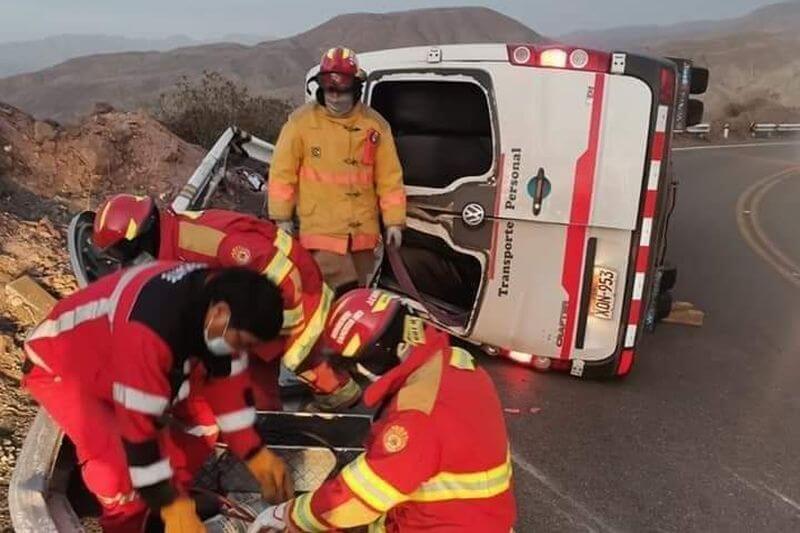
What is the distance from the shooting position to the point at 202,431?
339 centimetres

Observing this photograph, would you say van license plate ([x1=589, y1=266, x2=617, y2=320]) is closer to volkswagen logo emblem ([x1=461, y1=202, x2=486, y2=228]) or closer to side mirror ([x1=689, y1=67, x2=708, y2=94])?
volkswagen logo emblem ([x1=461, y1=202, x2=486, y2=228])

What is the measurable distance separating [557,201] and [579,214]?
140 mm

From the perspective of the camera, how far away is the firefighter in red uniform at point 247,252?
357cm

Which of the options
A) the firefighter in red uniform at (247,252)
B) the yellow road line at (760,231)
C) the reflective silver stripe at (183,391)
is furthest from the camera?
the yellow road line at (760,231)

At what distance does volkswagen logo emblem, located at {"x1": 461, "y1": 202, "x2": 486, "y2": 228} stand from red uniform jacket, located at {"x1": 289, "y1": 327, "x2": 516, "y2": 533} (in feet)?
7.55

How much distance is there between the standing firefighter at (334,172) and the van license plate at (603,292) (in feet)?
4.27

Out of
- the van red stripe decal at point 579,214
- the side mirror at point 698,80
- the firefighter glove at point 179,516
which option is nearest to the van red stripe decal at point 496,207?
the van red stripe decal at point 579,214

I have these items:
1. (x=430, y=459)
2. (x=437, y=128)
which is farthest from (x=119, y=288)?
(x=437, y=128)

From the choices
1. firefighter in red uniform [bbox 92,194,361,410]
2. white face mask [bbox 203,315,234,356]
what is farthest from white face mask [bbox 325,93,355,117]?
white face mask [bbox 203,315,234,356]

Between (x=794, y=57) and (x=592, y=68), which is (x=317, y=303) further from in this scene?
(x=794, y=57)

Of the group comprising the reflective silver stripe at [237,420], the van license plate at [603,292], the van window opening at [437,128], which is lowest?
the reflective silver stripe at [237,420]

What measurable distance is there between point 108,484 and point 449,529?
4.31ft

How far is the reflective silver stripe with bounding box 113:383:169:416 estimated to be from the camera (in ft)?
8.38

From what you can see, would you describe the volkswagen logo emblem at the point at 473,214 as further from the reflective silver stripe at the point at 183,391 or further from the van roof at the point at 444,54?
the reflective silver stripe at the point at 183,391
